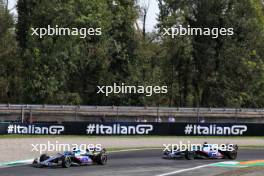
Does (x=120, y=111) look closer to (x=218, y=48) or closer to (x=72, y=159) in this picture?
(x=218, y=48)

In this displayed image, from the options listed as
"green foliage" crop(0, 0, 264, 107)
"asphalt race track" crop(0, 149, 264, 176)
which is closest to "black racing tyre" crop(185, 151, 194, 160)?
"asphalt race track" crop(0, 149, 264, 176)

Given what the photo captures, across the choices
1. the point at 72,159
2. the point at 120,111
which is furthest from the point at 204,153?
the point at 120,111

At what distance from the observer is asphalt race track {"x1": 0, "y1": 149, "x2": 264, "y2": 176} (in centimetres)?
1884

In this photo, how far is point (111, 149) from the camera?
2898 centimetres

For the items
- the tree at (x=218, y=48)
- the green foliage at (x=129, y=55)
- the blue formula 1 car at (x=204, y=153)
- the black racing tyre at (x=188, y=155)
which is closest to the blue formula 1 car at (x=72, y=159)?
the blue formula 1 car at (x=204, y=153)

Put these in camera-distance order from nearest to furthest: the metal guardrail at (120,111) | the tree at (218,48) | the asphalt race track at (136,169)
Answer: the asphalt race track at (136,169) → the metal guardrail at (120,111) → the tree at (218,48)

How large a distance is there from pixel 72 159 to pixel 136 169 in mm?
2389

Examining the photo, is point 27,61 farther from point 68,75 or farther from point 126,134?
point 126,134

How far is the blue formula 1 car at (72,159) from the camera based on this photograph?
2000 centimetres

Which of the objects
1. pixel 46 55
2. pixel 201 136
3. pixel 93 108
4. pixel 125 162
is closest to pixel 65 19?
pixel 46 55

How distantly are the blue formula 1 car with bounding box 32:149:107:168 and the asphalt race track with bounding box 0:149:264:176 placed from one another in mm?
337

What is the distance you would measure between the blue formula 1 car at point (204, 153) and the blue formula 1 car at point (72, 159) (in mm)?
3917

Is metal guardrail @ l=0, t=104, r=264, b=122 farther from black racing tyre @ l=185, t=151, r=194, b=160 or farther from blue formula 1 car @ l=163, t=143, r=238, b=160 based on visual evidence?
black racing tyre @ l=185, t=151, r=194, b=160

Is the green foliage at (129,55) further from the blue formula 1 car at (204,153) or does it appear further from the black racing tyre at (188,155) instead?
the black racing tyre at (188,155)
